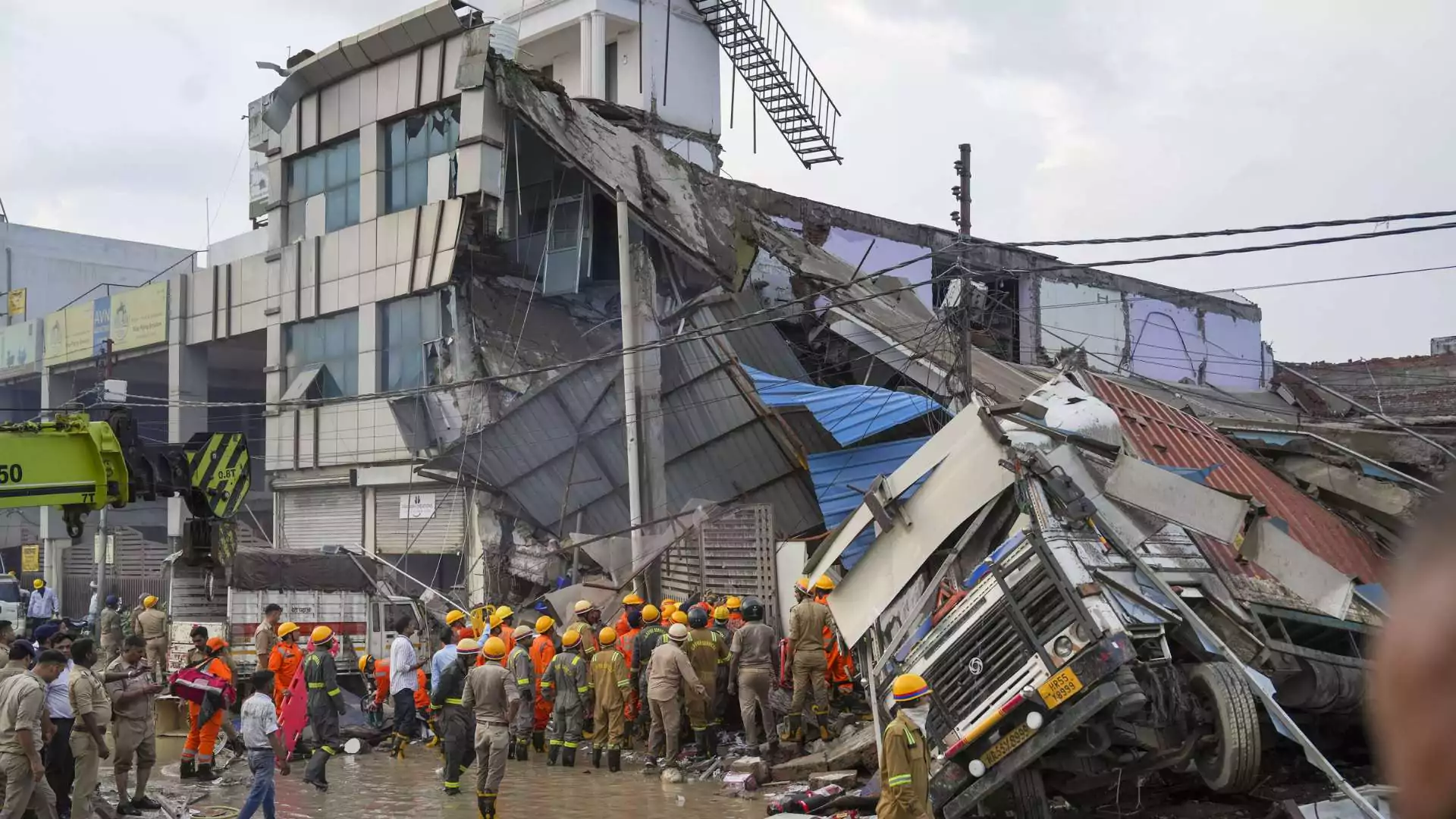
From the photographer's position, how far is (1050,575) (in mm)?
9477

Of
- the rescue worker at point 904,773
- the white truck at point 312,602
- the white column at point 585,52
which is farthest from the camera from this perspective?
the white column at point 585,52

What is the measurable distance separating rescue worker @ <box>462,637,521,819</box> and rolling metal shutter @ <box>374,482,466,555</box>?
11266 millimetres

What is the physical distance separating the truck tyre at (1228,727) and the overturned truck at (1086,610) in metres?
0.01

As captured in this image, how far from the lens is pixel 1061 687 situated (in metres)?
9.03

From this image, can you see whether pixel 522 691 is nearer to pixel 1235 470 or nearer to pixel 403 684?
pixel 403 684

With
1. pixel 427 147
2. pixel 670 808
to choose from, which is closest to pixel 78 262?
pixel 427 147

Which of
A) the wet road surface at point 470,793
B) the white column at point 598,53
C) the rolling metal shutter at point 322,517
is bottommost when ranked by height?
the wet road surface at point 470,793

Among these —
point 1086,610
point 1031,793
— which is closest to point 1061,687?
point 1086,610

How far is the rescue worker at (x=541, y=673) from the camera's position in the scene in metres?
16.2

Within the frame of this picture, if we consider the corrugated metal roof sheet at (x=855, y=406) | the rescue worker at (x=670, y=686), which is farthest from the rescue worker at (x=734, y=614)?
the corrugated metal roof sheet at (x=855, y=406)

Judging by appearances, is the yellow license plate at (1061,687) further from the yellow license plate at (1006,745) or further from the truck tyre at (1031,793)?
the truck tyre at (1031,793)

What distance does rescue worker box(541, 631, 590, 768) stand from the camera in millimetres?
15195

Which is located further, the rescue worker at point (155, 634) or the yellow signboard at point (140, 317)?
the yellow signboard at point (140, 317)

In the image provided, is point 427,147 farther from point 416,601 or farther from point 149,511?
point 149,511
